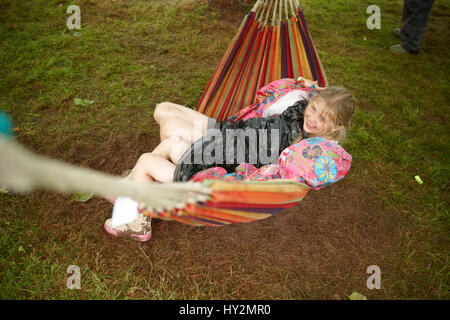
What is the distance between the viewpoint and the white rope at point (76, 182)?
18.3 inches

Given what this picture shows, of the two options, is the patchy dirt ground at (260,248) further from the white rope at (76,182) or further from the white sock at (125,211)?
the white rope at (76,182)

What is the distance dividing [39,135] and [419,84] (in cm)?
333

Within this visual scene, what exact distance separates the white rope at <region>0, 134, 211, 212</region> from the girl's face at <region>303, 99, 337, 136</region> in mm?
744

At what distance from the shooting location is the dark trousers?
124 inches

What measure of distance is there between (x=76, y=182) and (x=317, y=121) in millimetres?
1076

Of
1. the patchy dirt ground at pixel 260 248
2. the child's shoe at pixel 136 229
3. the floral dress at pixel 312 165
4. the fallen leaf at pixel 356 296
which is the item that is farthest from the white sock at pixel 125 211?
the fallen leaf at pixel 356 296

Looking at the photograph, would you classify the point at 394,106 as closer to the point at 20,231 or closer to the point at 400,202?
the point at 400,202

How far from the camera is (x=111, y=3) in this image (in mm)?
3662

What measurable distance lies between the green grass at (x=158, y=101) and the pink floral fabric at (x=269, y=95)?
29.6 inches

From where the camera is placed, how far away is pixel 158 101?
2.43 m

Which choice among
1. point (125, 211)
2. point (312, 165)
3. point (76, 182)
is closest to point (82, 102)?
point (125, 211)

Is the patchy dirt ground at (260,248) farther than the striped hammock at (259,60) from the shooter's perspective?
No

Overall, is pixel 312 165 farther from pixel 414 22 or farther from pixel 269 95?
pixel 414 22

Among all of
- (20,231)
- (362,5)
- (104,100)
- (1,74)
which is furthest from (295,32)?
(362,5)
